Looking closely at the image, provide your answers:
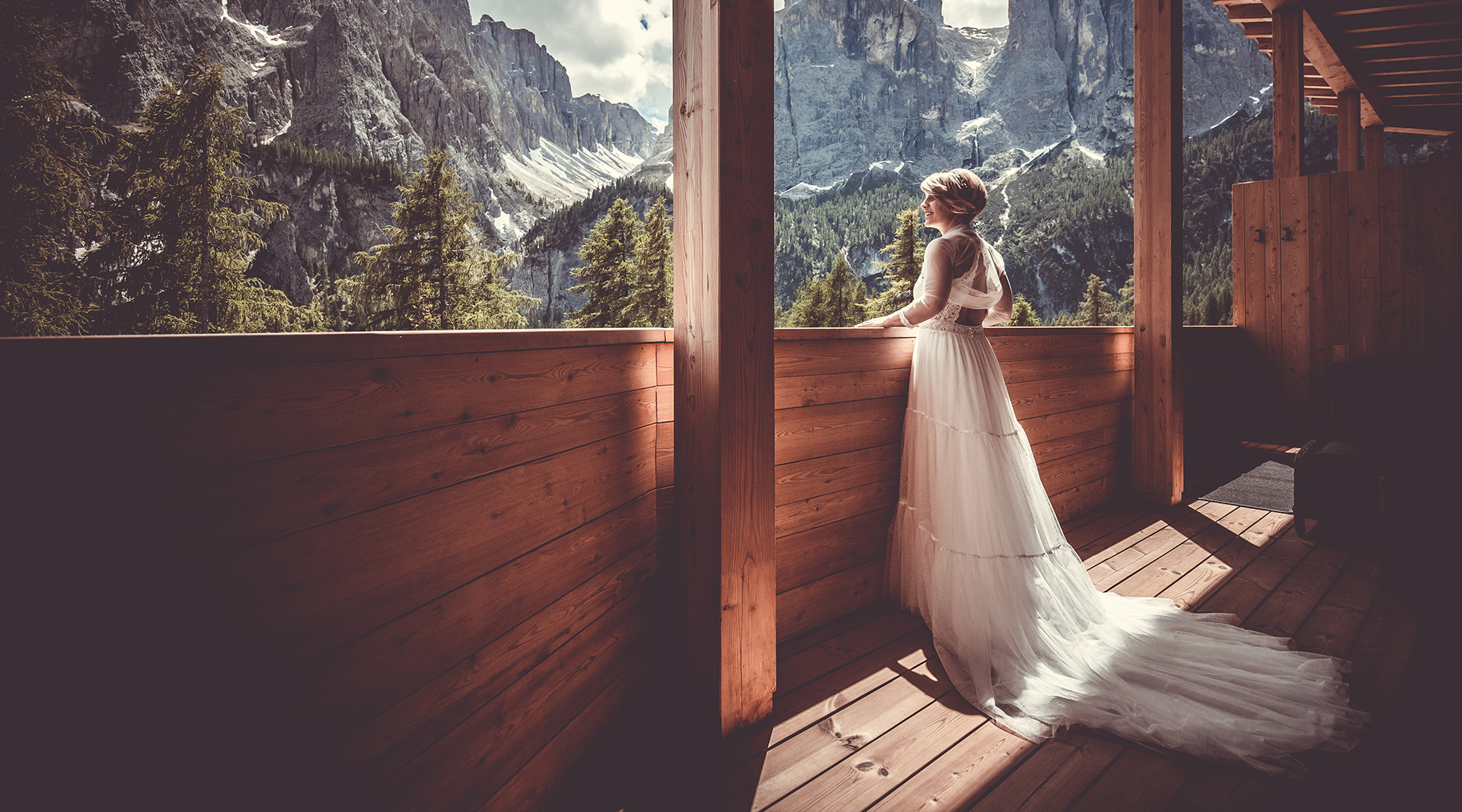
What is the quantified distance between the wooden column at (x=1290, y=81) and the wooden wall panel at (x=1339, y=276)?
0.91 ft

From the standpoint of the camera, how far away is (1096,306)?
4391cm

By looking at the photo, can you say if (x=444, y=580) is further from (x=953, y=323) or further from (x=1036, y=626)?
(x=953, y=323)

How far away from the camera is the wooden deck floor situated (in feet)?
4.56

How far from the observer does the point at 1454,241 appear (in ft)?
13.8

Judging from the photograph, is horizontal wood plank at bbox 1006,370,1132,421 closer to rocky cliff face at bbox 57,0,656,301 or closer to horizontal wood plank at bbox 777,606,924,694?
horizontal wood plank at bbox 777,606,924,694

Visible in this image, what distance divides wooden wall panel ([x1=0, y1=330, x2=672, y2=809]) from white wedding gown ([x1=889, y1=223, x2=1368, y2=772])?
124 centimetres

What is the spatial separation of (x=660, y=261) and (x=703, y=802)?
26904 mm

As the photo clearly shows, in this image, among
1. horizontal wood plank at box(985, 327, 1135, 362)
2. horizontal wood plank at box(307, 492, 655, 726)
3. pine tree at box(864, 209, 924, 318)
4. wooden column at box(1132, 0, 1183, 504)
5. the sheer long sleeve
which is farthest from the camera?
pine tree at box(864, 209, 924, 318)

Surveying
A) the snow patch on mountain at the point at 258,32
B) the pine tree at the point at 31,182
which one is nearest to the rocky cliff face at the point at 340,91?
the snow patch on mountain at the point at 258,32

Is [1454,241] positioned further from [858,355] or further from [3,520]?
[3,520]

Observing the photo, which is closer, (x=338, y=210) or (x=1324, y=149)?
(x=1324, y=149)

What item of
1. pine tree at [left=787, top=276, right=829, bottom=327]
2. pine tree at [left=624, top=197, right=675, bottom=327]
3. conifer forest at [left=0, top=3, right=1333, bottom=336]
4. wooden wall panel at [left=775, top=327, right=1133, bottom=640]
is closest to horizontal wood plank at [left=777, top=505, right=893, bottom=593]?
wooden wall panel at [left=775, top=327, right=1133, bottom=640]

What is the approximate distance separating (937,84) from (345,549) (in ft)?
350

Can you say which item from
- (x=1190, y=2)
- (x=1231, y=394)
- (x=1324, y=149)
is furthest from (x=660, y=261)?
(x=1190, y=2)
